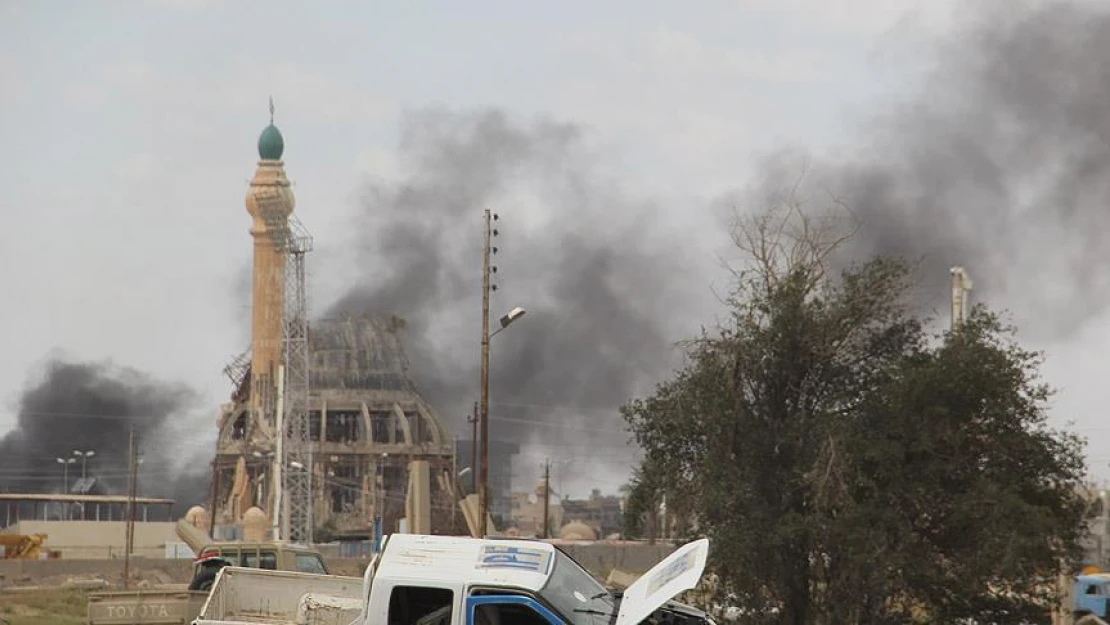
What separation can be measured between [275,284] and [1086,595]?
10962 cm

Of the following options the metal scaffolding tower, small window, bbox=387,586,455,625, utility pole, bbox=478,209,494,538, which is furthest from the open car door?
the metal scaffolding tower

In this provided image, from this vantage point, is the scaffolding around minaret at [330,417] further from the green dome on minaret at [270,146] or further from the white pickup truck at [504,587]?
the white pickup truck at [504,587]

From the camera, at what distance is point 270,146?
14275 centimetres

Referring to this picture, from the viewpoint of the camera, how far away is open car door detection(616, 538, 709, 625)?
13070 millimetres

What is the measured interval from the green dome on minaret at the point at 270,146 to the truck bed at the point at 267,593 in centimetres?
12457

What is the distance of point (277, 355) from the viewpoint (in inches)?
5477

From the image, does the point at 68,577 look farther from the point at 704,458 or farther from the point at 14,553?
the point at 704,458

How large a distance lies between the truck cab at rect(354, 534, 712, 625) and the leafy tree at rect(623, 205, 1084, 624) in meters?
16.6

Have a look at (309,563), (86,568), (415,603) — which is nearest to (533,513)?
(86,568)

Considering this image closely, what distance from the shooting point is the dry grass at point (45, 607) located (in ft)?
132

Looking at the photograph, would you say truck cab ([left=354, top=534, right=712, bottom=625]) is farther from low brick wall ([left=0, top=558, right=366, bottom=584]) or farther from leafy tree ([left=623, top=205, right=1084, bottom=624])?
low brick wall ([left=0, top=558, right=366, bottom=584])

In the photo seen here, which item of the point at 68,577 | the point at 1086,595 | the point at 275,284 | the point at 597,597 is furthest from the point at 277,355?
the point at 597,597

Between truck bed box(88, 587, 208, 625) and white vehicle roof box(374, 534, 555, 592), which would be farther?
truck bed box(88, 587, 208, 625)

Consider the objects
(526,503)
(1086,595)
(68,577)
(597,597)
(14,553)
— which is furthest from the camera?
(526,503)
